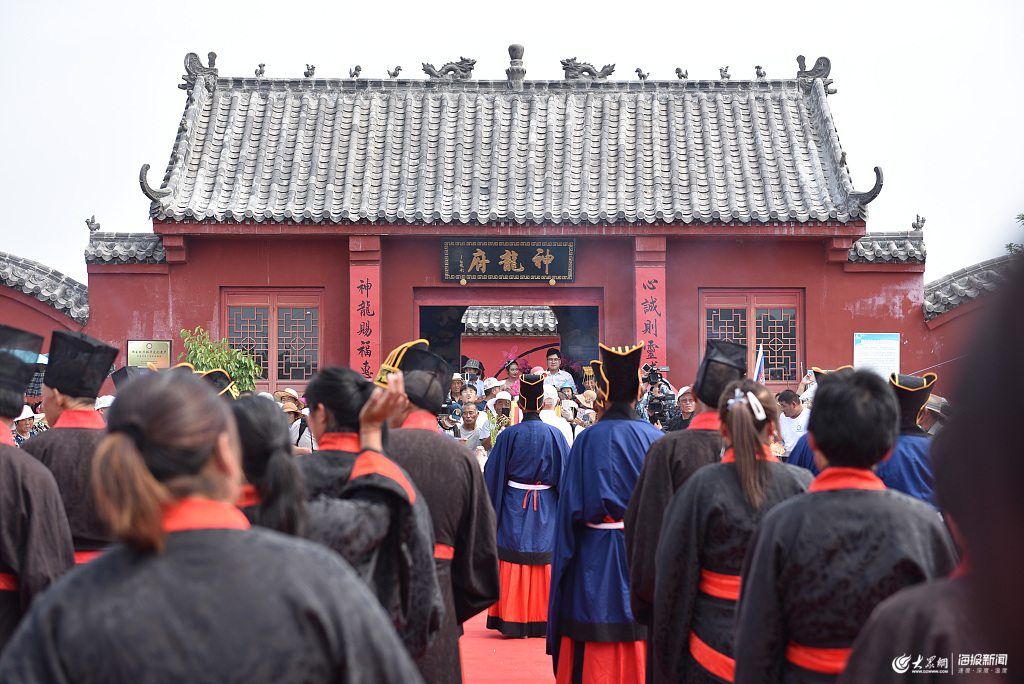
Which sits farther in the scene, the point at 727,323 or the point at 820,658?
the point at 727,323

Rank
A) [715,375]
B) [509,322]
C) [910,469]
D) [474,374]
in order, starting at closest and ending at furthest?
1. [715,375]
2. [910,469]
3. [474,374]
4. [509,322]

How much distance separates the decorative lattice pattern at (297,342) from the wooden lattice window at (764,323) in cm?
505

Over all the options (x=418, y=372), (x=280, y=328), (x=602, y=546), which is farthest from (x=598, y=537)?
(x=280, y=328)

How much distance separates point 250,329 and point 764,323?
22.0 feet

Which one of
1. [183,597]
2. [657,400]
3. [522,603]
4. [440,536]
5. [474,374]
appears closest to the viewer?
[183,597]

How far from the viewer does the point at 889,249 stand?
1102cm

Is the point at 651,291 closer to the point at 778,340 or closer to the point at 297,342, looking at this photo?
the point at 778,340

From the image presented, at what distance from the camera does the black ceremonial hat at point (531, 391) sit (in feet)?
22.2

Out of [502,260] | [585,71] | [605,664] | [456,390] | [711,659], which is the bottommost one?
[605,664]

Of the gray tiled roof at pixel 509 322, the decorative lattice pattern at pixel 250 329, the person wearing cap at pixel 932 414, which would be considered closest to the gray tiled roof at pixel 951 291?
the person wearing cap at pixel 932 414

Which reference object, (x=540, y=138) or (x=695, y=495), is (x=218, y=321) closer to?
(x=540, y=138)

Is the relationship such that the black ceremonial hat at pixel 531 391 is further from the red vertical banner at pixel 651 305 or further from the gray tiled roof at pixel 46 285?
the gray tiled roof at pixel 46 285

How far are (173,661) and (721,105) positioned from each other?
13.0 metres

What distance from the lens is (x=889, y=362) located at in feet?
36.2
